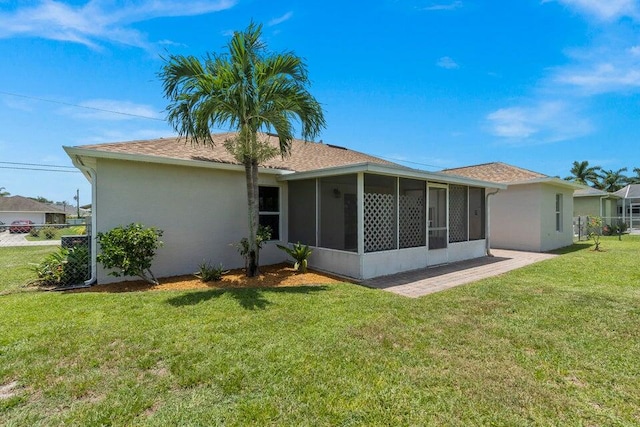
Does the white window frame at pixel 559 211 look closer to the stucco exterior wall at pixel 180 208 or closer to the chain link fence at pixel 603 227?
the chain link fence at pixel 603 227

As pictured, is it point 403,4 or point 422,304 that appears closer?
point 422,304

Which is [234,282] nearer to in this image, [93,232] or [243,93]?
[93,232]

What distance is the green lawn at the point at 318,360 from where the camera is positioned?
259 cm

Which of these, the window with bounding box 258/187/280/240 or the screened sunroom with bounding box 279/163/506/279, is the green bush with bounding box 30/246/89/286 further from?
the screened sunroom with bounding box 279/163/506/279

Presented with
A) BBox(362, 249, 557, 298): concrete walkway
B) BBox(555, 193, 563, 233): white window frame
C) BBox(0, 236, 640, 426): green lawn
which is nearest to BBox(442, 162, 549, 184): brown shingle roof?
BBox(555, 193, 563, 233): white window frame

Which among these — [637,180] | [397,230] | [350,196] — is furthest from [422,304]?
[637,180]

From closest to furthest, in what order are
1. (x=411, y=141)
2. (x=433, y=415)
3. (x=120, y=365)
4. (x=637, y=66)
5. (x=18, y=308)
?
(x=433, y=415), (x=120, y=365), (x=18, y=308), (x=637, y=66), (x=411, y=141)

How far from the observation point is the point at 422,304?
564cm

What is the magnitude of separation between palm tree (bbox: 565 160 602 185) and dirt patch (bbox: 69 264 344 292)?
47148mm

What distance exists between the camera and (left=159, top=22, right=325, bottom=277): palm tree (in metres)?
6.87

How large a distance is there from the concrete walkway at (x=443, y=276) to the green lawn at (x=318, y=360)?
1.01 meters

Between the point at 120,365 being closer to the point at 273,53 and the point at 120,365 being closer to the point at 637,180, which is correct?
the point at 273,53

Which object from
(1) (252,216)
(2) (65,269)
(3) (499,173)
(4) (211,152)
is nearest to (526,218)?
(3) (499,173)

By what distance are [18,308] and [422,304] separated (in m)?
7.07
